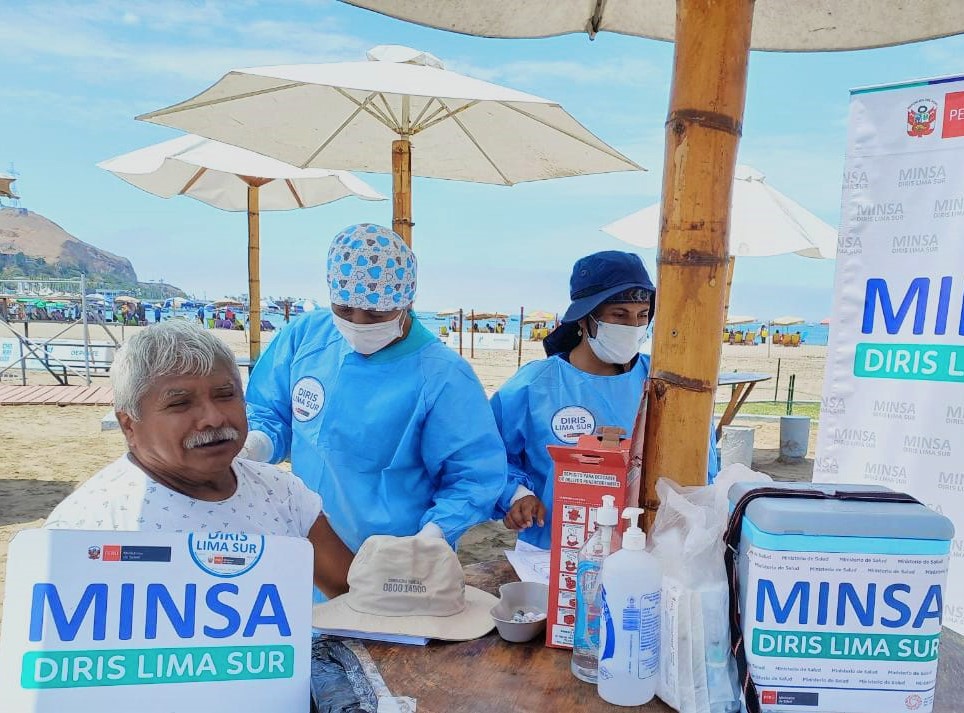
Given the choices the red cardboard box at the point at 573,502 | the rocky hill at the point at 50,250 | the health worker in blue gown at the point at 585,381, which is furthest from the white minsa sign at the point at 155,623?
the rocky hill at the point at 50,250

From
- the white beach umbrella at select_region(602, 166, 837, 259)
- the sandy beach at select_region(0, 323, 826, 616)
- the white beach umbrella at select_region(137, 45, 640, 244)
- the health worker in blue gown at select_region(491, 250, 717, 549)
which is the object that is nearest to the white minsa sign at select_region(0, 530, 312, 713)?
the health worker in blue gown at select_region(491, 250, 717, 549)

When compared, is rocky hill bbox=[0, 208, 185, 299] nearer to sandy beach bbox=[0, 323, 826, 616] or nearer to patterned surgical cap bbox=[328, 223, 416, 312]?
sandy beach bbox=[0, 323, 826, 616]

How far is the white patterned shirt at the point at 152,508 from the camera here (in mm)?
1469

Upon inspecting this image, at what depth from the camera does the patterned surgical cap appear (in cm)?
211

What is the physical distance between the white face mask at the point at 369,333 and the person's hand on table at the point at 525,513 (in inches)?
27.7

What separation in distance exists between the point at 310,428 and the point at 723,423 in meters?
6.49

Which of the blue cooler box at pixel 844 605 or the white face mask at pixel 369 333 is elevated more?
the white face mask at pixel 369 333

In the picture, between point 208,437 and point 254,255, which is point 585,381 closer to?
point 208,437

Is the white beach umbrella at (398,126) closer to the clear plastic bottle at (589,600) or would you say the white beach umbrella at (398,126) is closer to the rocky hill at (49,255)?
the clear plastic bottle at (589,600)

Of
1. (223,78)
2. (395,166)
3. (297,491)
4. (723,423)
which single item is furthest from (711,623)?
(723,423)

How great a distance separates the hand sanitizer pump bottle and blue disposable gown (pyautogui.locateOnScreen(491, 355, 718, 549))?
1.30 meters

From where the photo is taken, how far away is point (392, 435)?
2.21 meters

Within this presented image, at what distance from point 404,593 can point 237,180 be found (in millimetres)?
8100

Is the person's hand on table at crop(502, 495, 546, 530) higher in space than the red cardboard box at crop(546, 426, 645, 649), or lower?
lower
